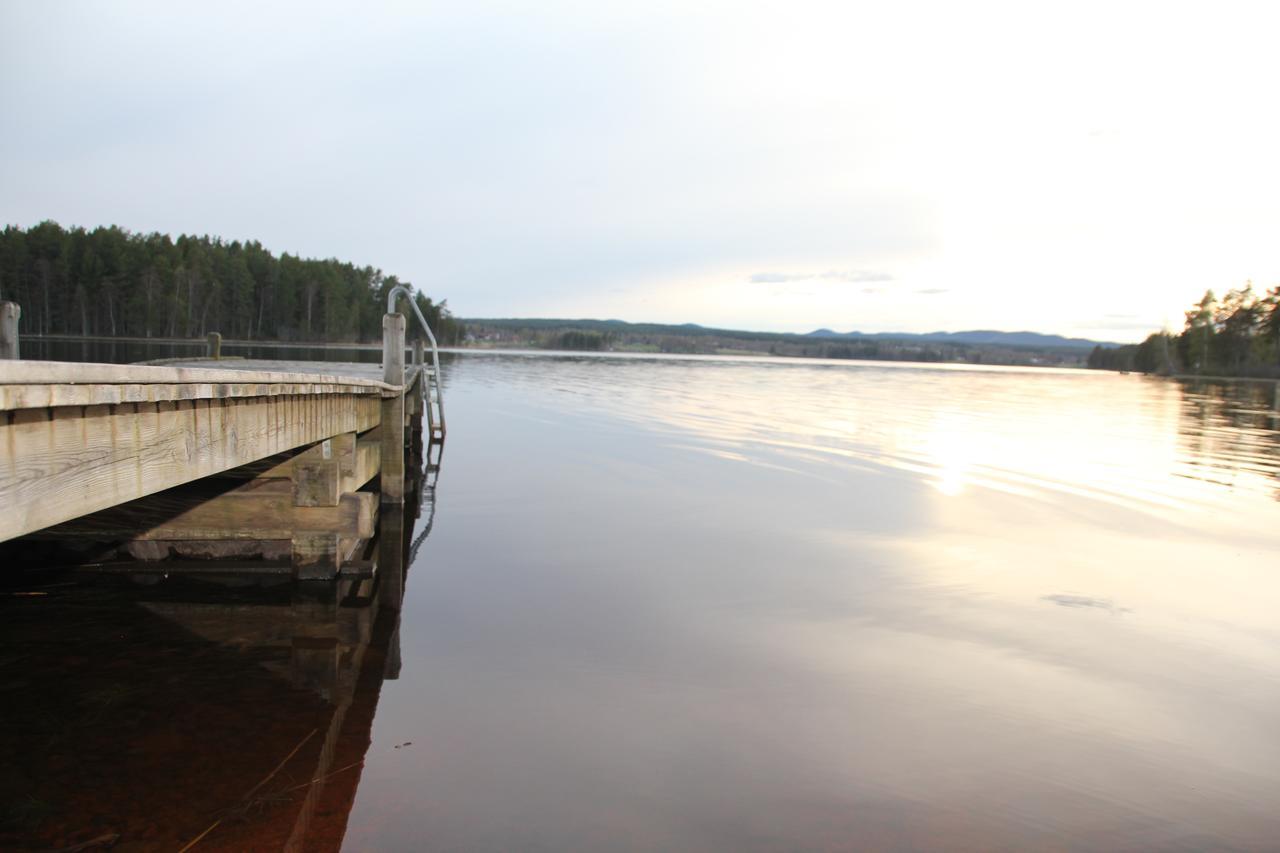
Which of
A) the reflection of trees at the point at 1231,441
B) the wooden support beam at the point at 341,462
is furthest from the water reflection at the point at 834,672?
the reflection of trees at the point at 1231,441

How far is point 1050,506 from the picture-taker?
16.8 m

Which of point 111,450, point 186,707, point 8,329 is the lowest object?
point 186,707

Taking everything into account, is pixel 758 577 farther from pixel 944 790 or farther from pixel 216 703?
pixel 216 703

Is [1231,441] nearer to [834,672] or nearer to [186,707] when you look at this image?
[834,672]

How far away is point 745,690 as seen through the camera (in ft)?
24.1

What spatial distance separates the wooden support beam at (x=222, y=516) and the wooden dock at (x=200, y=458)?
0.04 ft

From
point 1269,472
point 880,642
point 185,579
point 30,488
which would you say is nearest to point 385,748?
point 30,488

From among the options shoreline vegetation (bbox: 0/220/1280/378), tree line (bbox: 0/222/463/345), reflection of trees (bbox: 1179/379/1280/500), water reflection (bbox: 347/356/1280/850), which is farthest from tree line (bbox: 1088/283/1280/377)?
tree line (bbox: 0/222/463/345)

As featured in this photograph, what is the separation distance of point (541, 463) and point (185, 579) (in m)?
12.8

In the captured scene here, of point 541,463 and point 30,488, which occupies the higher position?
point 30,488

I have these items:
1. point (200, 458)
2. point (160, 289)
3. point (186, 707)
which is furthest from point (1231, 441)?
point (160, 289)

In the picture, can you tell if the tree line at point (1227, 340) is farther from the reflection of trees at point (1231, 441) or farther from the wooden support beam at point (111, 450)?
the wooden support beam at point (111, 450)

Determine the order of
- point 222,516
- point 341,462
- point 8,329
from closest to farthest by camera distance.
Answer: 1. point 8,329
2. point 222,516
3. point 341,462

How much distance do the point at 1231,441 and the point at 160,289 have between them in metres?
103
